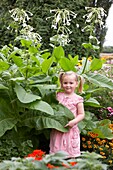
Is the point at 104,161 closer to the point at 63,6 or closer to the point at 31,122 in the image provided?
the point at 31,122

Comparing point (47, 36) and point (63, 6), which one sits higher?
point (63, 6)

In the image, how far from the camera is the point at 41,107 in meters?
3.81

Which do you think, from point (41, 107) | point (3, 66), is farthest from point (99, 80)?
point (3, 66)

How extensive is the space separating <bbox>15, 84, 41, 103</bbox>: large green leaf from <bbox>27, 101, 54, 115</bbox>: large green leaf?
79 mm

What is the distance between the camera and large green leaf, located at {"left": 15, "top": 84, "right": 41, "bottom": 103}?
3.76m

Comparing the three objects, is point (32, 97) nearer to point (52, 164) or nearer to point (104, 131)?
point (104, 131)

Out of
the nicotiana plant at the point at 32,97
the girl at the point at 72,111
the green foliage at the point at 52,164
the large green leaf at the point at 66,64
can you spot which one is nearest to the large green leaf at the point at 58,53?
the nicotiana plant at the point at 32,97

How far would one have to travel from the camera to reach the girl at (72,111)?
3.89 metres

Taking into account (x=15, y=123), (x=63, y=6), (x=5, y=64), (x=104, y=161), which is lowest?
(x=104, y=161)

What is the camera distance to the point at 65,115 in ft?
12.9

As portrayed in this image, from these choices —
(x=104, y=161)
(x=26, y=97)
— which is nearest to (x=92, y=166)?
(x=26, y=97)

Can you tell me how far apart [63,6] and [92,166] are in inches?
239

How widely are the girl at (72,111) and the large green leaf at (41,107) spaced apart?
216mm

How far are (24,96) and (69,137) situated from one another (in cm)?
54
